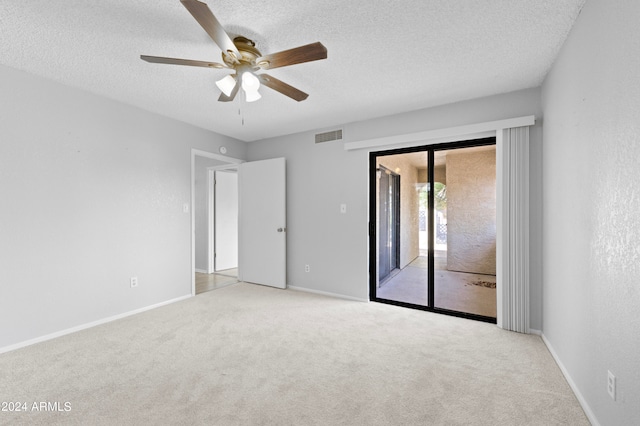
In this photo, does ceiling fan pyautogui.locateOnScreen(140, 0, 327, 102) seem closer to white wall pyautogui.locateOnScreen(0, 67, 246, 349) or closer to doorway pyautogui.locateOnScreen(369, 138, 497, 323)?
white wall pyautogui.locateOnScreen(0, 67, 246, 349)

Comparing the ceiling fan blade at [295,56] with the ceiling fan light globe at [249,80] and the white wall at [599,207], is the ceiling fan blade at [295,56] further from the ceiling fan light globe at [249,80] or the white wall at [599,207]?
the white wall at [599,207]

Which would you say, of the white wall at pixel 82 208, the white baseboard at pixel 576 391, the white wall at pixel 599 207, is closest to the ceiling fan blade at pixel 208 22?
the white wall at pixel 599 207

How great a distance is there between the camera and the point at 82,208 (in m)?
2.90

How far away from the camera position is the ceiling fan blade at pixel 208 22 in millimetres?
1295

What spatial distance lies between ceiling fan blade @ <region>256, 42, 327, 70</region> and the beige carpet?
2.16 m

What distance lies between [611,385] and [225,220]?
569 cm

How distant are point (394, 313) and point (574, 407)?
1.76 m

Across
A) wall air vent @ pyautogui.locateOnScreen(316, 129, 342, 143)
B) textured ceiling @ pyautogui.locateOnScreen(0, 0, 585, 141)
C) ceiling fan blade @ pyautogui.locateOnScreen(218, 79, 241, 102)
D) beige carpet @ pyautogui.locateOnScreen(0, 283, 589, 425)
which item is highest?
textured ceiling @ pyautogui.locateOnScreen(0, 0, 585, 141)

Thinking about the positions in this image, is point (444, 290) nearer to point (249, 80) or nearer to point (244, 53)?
point (249, 80)

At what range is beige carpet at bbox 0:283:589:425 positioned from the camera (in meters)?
1.66

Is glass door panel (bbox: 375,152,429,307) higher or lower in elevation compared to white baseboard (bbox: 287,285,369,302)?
higher

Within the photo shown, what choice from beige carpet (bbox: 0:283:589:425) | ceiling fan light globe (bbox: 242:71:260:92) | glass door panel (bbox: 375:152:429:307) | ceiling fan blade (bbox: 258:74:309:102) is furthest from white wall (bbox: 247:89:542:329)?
ceiling fan light globe (bbox: 242:71:260:92)

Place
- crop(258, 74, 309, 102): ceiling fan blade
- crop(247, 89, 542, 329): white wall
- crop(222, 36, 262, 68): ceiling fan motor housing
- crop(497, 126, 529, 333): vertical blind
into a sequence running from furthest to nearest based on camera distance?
crop(247, 89, 542, 329): white wall
crop(497, 126, 529, 333): vertical blind
crop(258, 74, 309, 102): ceiling fan blade
crop(222, 36, 262, 68): ceiling fan motor housing

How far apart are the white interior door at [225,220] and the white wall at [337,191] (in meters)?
1.51
